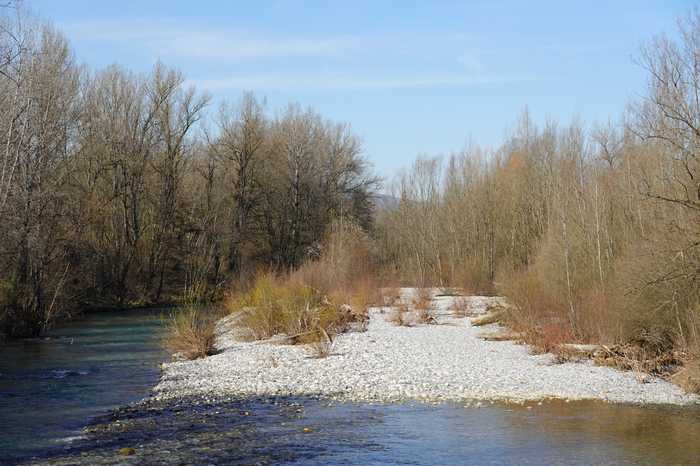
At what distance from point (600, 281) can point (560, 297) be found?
1.62 meters

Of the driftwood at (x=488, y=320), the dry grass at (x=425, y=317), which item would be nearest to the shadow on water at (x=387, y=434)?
the driftwood at (x=488, y=320)

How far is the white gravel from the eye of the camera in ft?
52.3

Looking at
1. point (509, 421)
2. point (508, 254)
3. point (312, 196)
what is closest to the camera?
point (509, 421)

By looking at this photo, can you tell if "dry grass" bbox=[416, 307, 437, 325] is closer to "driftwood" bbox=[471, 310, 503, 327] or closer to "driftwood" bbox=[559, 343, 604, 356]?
"driftwood" bbox=[471, 310, 503, 327]

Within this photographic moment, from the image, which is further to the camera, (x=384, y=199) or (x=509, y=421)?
(x=384, y=199)

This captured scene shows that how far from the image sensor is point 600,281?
22.6 m

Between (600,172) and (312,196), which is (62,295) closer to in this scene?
(600,172)

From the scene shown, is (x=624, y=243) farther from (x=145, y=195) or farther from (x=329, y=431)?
(x=145, y=195)

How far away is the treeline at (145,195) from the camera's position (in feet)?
92.2

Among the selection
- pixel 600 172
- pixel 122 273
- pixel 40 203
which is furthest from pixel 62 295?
pixel 600 172

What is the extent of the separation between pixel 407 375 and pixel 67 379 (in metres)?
8.56

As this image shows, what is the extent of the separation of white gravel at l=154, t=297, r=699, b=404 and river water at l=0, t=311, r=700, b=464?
85cm

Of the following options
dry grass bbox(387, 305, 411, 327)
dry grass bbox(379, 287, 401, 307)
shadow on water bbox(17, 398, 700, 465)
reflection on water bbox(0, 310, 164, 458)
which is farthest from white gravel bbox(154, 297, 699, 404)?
dry grass bbox(379, 287, 401, 307)

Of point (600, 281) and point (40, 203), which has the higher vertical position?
point (40, 203)
